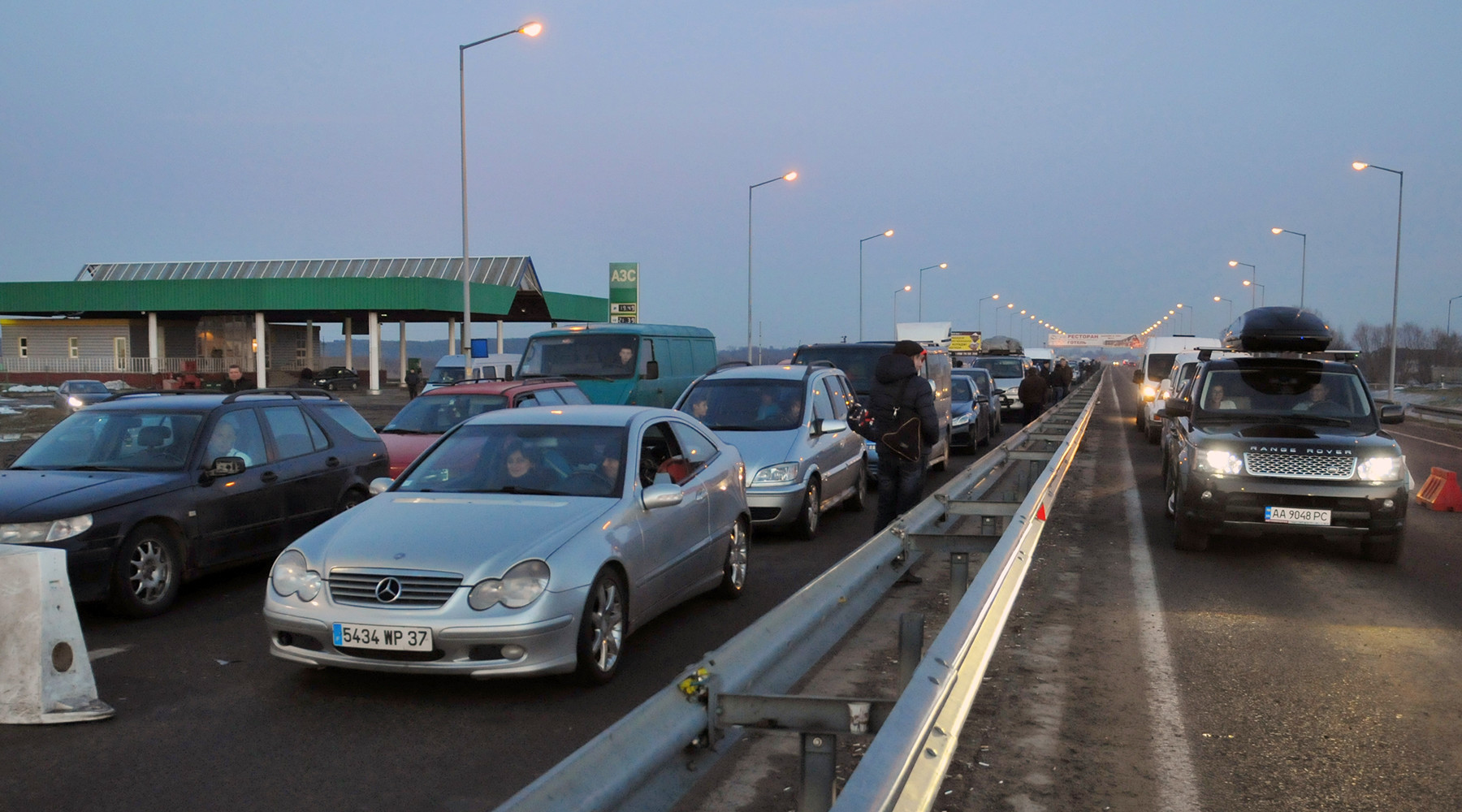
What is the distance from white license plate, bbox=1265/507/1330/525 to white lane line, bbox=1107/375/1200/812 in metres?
1.07

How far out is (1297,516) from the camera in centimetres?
951

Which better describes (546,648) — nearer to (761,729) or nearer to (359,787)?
(359,787)

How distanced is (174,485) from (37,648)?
261 centimetres

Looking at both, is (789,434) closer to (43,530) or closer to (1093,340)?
(43,530)

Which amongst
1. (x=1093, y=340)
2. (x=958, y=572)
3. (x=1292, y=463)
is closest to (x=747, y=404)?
(x=1292, y=463)

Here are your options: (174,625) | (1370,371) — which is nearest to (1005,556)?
(174,625)

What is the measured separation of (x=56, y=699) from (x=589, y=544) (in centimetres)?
266

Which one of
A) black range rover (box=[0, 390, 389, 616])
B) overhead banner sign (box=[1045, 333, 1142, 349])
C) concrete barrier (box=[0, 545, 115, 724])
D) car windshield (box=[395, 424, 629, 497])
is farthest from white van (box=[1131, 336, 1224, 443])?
overhead banner sign (box=[1045, 333, 1142, 349])

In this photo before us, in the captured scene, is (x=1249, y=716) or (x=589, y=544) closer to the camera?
(x=1249, y=716)

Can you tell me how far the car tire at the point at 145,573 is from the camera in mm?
7234

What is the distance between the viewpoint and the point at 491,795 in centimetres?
439

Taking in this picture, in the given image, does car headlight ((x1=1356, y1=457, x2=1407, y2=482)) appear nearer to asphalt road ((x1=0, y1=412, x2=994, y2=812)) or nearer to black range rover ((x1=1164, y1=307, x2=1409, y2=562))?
black range rover ((x1=1164, y1=307, x2=1409, y2=562))

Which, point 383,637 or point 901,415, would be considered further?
point 901,415

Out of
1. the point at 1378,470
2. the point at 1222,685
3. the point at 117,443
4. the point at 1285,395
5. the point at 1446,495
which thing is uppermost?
the point at 1285,395
